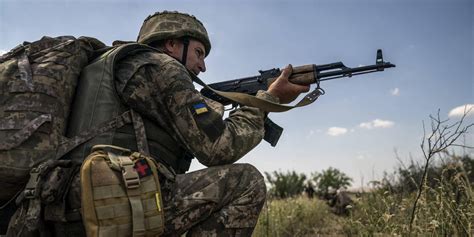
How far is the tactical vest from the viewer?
2.29 m

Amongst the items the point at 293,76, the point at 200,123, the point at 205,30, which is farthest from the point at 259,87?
the point at 200,123

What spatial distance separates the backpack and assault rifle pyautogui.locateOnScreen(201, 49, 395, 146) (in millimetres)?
1470

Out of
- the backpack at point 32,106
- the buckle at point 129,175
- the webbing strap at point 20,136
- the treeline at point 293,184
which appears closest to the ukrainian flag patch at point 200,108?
the buckle at point 129,175

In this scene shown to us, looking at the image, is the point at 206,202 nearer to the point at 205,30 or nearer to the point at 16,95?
the point at 16,95

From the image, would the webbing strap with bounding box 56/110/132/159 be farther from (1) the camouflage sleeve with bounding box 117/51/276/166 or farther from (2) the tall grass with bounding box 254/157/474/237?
(2) the tall grass with bounding box 254/157/474/237

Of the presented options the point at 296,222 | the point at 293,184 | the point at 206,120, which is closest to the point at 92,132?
the point at 206,120

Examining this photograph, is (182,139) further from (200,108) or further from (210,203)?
(210,203)

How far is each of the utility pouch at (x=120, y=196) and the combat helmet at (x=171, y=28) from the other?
4.65ft

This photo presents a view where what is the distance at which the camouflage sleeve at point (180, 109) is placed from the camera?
7.75ft

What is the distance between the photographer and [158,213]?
202 centimetres

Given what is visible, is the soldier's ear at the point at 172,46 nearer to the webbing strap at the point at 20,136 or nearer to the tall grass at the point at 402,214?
the webbing strap at the point at 20,136

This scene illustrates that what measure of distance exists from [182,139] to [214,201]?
0.41 meters

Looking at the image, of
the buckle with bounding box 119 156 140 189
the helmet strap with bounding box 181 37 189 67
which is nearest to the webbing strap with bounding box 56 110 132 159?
the buckle with bounding box 119 156 140 189

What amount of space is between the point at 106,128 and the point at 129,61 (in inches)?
17.6
